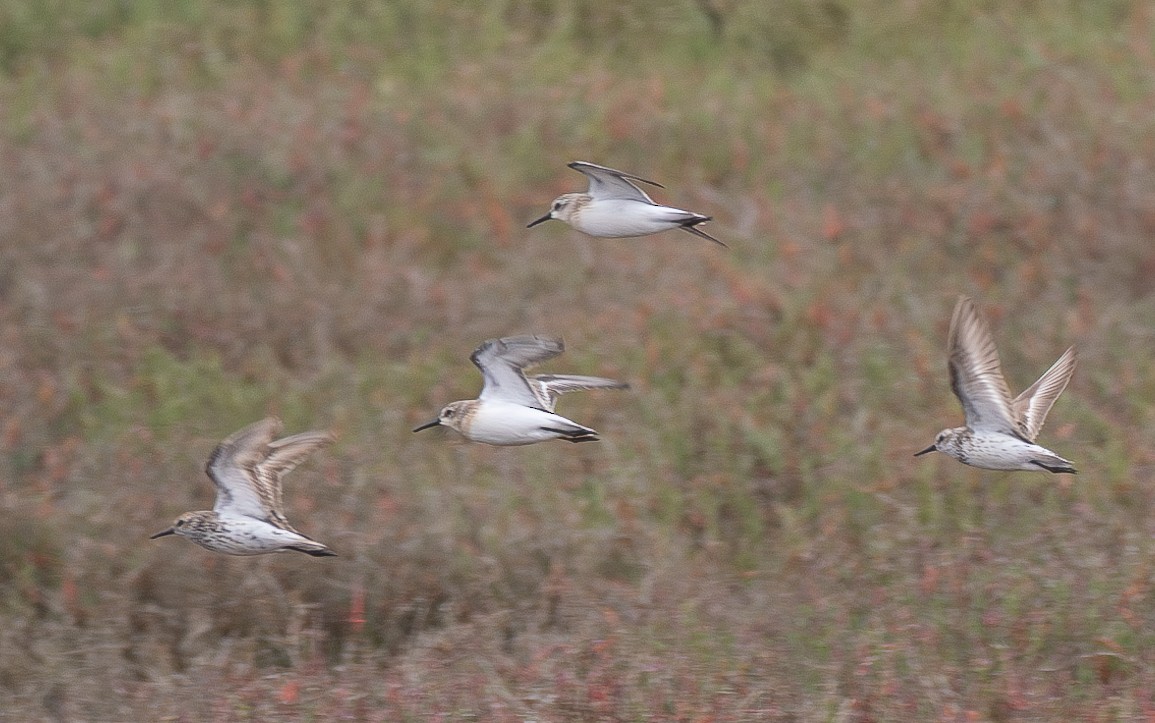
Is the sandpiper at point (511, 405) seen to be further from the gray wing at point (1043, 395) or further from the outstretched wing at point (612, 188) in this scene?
the gray wing at point (1043, 395)

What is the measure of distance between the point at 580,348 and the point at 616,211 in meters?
4.50

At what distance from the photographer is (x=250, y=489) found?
783cm

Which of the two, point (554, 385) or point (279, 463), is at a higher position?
point (554, 385)

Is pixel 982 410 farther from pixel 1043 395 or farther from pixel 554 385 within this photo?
pixel 554 385

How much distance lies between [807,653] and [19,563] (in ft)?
15.2

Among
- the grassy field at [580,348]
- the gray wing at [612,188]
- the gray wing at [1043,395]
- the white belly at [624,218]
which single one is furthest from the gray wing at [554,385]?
the gray wing at [1043,395]

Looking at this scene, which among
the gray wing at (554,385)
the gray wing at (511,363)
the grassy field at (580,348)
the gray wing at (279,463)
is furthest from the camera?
the grassy field at (580,348)

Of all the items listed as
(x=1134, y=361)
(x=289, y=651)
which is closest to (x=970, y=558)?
(x=1134, y=361)

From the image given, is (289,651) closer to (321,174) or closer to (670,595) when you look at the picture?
(670,595)

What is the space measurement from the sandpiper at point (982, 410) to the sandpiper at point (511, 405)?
5.08 ft

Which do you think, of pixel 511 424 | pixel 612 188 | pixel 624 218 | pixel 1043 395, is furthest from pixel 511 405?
pixel 1043 395

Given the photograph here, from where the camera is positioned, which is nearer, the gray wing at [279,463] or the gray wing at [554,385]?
→ the gray wing at [279,463]

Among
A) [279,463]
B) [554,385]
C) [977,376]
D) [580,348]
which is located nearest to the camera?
[977,376]

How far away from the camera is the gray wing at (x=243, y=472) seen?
303 inches
